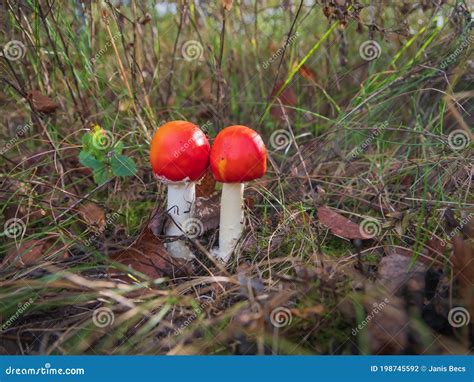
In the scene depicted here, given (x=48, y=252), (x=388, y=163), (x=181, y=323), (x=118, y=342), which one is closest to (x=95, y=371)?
(x=118, y=342)

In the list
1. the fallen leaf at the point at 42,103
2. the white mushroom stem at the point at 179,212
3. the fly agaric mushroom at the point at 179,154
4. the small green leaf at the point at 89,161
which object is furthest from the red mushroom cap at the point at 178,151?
the fallen leaf at the point at 42,103

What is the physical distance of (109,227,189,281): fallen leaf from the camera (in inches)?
91.7

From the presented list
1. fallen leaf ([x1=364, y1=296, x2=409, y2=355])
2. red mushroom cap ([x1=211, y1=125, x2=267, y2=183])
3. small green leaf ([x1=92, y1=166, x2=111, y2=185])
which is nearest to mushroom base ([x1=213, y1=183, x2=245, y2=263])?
red mushroom cap ([x1=211, y1=125, x2=267, y2=183])

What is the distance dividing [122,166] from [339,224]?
111cm

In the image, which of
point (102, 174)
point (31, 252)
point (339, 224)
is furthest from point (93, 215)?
point (339, 224)

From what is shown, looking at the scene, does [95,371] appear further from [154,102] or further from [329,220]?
[154,102]

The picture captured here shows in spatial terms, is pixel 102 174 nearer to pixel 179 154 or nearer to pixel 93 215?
pixel 93 215

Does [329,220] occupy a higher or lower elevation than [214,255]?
higher

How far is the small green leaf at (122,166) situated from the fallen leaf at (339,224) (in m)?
0.96

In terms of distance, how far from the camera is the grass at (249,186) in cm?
193

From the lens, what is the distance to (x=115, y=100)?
3.30 m

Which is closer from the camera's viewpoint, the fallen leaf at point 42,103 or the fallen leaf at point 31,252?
the fallen leaf at point 31,252

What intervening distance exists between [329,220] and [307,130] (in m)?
1.05

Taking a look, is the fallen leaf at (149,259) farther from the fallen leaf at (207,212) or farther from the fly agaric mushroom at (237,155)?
the fly agaric mushroom at (237,155)
